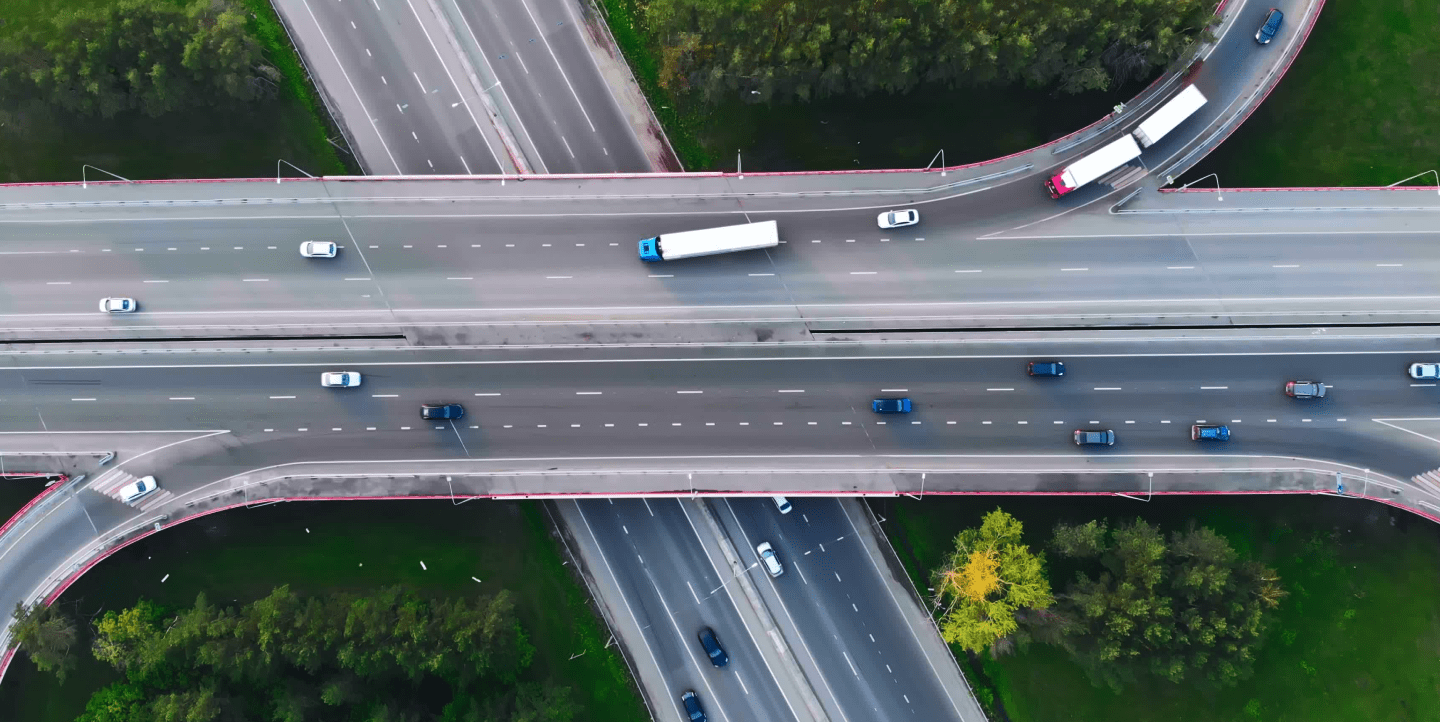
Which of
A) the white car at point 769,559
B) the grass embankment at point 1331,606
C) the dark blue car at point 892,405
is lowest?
the grass embankment at point 1331,606

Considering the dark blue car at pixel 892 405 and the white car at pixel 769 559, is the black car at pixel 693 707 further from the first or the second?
the dark blue car at pixel 892 405

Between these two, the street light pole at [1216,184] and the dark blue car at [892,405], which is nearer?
the dark blue car at [892,405]

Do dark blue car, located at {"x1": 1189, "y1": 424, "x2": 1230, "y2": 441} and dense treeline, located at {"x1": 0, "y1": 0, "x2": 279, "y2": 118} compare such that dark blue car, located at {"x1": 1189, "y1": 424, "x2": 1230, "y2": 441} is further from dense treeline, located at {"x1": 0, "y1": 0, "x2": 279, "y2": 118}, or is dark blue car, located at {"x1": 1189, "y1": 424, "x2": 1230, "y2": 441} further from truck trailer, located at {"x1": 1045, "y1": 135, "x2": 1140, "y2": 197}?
dense treeline, located at {"x1": 0, "y1": 0, "x2": 279, "y2": 118}

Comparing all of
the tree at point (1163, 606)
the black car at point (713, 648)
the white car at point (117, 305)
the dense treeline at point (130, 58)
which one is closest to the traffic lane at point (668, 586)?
the black car at point (713, 648)

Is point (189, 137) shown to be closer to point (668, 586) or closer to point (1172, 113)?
point (668, 586)

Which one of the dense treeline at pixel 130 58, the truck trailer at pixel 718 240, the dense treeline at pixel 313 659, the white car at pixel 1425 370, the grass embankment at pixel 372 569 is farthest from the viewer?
the grass embankment at pixel 372 569

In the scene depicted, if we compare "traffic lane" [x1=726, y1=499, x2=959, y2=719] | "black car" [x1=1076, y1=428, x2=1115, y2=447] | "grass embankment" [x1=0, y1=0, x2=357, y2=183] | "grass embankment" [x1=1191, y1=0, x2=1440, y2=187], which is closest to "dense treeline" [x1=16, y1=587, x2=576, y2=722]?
"traffic lane" [x1=726, y1=499, x2=959, y2=719]

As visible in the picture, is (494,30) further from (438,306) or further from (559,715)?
(559,715)

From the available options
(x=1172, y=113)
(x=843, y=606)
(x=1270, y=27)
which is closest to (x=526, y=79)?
(x=1172, y=113)
